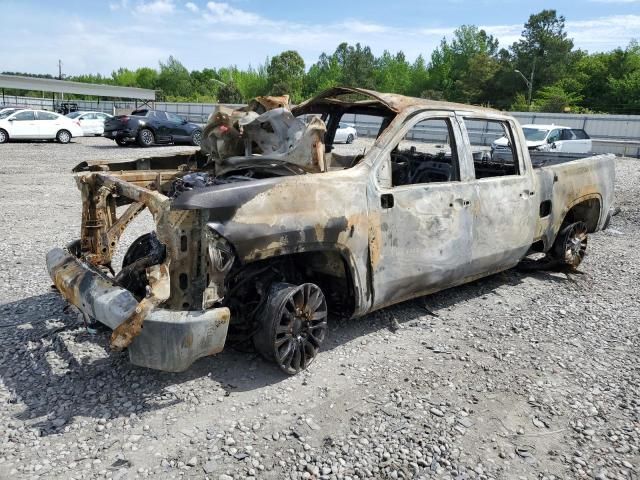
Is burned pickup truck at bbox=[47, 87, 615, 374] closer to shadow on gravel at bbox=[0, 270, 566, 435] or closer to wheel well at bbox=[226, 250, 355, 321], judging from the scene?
wheel well at bbox=[226, 250, 355, 321]

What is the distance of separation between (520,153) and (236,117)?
112 inches

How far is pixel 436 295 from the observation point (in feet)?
17.6

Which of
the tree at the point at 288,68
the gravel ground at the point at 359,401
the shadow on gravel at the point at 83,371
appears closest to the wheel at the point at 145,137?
the gravel ground at the point at 359,401

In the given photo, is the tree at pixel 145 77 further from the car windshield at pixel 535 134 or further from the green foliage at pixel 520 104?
the car windshield at pixel 535 134

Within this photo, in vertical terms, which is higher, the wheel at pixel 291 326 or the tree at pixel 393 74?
the tree at pixel 393 74

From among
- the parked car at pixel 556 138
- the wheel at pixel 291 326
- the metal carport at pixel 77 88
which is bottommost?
the wheel at pixel 291 326

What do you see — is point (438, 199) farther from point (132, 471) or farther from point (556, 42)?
point (556, 42)

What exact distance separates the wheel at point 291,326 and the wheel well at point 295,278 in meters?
0.14

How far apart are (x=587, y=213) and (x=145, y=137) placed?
18.0 m

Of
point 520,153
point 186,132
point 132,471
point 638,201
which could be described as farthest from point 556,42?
point 132,471

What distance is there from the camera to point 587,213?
21.3 ft

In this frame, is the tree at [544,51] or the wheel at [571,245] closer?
the wheel at [571,245]

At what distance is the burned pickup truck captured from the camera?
3.13m

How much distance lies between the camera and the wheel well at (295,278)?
3.64 meters
